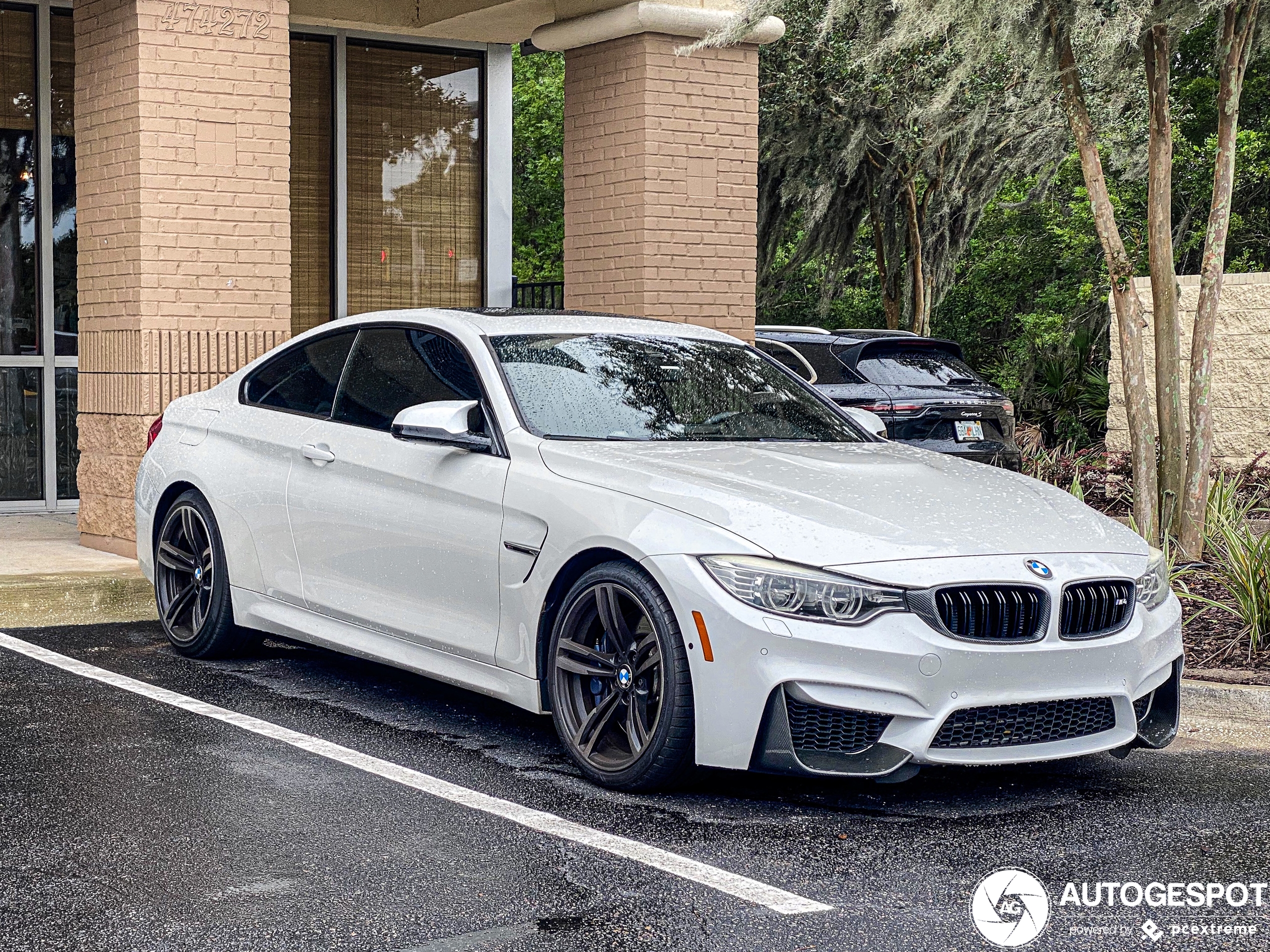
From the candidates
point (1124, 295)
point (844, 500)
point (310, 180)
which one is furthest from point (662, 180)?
point (844, 500)

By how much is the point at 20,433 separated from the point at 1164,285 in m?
8.96

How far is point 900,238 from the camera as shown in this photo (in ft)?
88.1

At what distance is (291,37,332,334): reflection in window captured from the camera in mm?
14125

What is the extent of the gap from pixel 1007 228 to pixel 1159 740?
28238 millimetres

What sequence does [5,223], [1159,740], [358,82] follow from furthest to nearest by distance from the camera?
[358,82], [5,223], [1159,740]

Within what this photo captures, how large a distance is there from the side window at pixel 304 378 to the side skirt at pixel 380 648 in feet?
2.74

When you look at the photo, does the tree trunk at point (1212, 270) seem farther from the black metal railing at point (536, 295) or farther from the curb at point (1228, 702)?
the black metal railing at point (536, 295)

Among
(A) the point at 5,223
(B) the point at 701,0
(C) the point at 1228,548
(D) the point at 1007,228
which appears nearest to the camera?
(C) the point at 1228,548

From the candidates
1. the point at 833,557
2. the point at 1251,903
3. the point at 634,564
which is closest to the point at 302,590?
the point at 634,564

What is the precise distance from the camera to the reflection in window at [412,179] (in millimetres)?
14492

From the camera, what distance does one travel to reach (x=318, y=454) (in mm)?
6645

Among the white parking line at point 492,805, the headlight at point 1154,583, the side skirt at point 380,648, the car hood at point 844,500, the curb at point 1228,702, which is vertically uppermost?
the car hood at point 844,500

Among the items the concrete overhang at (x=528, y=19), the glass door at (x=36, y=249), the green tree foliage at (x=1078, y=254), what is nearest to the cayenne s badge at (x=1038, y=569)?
the concrete overhang at (x=528, y=19)

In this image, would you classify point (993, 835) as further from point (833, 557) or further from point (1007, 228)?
point (1007, 228)
